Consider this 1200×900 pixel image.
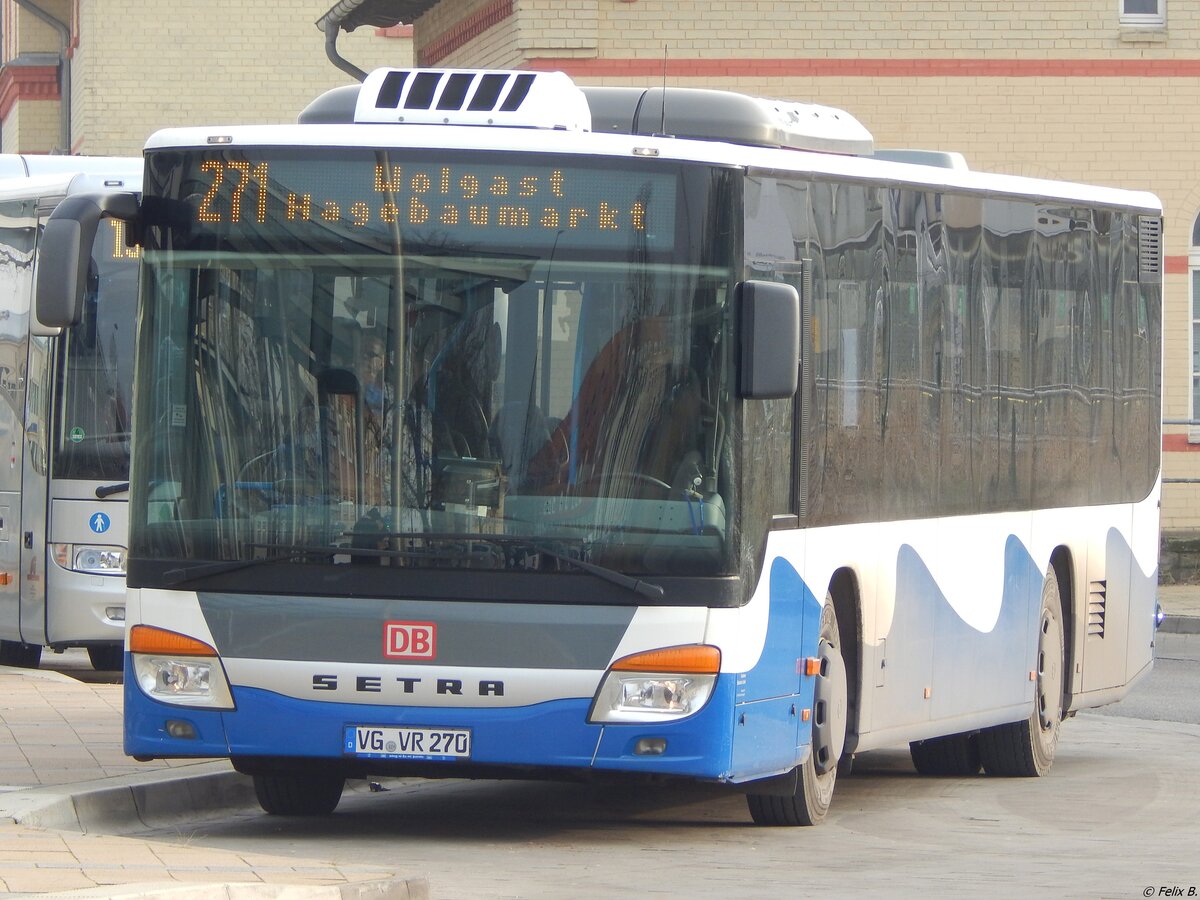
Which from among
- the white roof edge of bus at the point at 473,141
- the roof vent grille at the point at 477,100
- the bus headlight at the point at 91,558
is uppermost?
the roof vent grille at the point at 477,100

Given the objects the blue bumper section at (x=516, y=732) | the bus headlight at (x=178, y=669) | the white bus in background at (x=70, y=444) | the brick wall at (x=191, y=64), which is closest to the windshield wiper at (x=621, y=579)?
the blue bumper section at (x=516, y=732)

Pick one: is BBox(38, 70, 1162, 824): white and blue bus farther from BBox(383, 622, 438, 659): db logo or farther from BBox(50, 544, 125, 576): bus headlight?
BBox(50, 544, 125, 576): bus headlight

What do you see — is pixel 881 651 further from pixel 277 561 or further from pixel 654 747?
pixel 277 561

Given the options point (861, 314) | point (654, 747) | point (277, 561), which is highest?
point (861, 314)

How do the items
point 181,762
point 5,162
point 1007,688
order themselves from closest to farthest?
point 181,762 → point 1007,688 → point 5,162

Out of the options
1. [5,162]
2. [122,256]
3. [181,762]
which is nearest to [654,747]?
[181,762]

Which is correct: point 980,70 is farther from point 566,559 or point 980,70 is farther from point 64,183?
point 566,559

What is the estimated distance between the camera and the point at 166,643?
9227 millimetres

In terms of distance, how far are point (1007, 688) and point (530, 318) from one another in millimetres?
3979

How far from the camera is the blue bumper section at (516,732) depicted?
Answer: 8898mm

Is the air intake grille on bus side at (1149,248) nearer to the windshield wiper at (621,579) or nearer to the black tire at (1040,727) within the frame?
the black tire at (1040,727)

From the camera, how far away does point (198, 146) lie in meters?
9.34

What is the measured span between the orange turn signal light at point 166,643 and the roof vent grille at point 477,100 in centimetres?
212

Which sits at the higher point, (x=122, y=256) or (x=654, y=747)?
(x=122, y=256)
